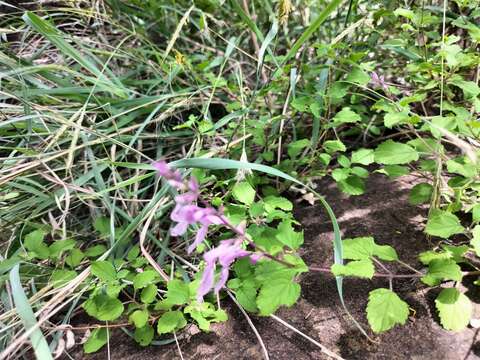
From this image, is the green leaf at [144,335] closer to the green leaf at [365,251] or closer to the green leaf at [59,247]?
the green leaf at [59,247]

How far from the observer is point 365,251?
0.83 metres

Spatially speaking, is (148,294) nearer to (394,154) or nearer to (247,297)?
(247,297)

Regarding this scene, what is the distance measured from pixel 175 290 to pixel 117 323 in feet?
0.85

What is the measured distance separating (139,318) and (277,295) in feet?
1.21

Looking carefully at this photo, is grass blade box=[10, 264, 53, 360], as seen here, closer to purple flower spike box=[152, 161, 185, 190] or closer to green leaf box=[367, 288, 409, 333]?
purple flower spike box=[152, 161, 185, 190]

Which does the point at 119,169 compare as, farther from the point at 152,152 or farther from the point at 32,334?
the point at 32,334

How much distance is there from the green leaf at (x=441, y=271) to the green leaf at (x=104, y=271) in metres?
0.75

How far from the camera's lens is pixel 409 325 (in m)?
0.85

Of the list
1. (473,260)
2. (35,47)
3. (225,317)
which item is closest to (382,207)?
(473,260)

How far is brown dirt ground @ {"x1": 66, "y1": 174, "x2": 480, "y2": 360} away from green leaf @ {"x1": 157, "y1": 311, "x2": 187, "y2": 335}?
0.07 meters

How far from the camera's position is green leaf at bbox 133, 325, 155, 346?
3.02 ft

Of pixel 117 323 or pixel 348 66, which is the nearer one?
pixel 117 323

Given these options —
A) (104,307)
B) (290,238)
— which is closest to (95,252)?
(104,307)

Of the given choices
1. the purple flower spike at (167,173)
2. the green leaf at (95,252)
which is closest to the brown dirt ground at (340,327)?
the green leaf at (95,252)
